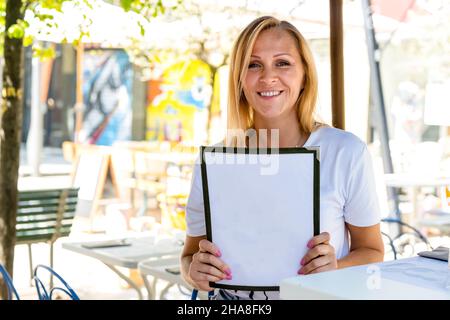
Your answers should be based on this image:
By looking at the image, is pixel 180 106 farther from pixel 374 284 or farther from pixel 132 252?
pixel 374 284

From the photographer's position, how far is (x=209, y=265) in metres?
1.76

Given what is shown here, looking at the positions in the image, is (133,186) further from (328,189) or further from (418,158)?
(328,189)

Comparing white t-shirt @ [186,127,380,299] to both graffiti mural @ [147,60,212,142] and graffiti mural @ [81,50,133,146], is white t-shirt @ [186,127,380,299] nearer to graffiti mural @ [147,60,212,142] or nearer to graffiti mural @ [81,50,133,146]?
graffiti mural @ [147,60,212,142]

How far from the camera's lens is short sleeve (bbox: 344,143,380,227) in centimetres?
191

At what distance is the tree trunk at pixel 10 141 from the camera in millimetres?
4059

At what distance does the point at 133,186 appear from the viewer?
29.7 ft

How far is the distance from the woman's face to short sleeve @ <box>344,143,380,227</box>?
24cm

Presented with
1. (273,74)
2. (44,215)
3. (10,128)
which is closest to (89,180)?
(44,215)

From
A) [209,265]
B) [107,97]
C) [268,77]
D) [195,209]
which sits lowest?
[209,265]

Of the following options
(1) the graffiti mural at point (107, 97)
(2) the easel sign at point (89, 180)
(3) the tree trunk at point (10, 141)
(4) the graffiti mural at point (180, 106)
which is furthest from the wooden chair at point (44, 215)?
(1) the graffiti mural at point (107, 97)

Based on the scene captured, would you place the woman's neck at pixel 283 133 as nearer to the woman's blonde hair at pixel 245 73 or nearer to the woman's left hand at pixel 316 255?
the woman's blonde hair at pixel 245 73

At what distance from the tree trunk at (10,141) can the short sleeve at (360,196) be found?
2.57 meters

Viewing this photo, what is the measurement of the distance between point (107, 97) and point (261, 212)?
472 inches

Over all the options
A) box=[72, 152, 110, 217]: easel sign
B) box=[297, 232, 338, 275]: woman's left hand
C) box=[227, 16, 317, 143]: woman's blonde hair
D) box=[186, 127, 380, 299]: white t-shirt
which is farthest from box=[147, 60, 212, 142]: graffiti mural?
box=[297, 232, 338, 275]: woman's left hand
